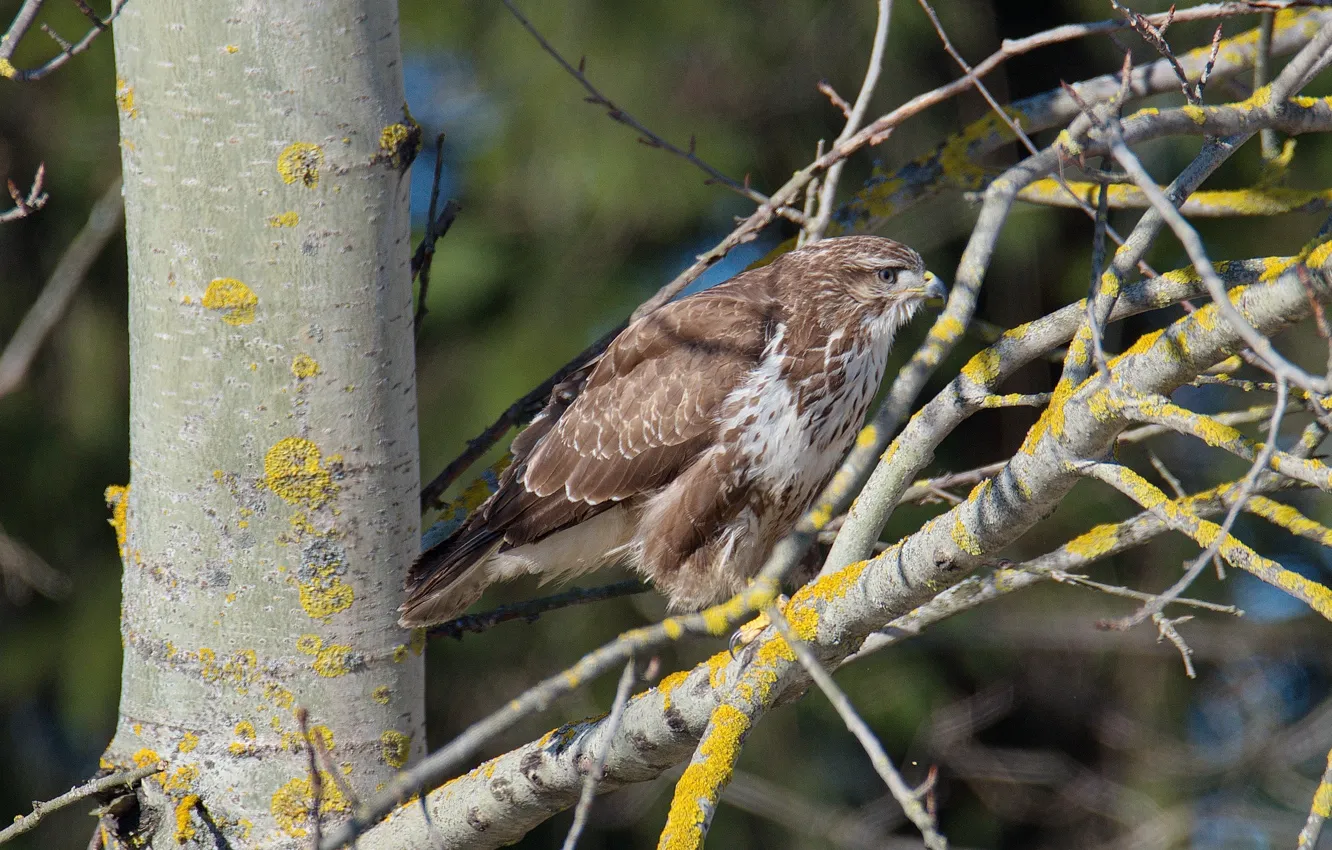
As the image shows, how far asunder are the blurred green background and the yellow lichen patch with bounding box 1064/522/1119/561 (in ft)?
9.29

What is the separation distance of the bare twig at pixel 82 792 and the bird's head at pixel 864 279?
1834 millimetres

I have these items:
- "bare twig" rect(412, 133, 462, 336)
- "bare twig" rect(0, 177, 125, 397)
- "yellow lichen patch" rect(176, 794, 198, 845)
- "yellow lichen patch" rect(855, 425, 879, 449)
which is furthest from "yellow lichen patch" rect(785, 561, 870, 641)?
"bare twig" rect(0, 177, 125, 397)

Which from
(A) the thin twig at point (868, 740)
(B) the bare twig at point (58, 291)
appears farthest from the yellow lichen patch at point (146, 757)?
(B) the bare twig at point (58, 291)

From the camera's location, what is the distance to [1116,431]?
1681 mm

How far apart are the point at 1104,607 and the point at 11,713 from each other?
192 inches

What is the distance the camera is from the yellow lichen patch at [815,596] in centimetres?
192

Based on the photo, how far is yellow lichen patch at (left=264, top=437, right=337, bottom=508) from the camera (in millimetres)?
2250

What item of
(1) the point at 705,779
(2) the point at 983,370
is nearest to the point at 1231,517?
(2) the point at 983,370

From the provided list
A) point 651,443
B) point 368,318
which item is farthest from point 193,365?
point 651,443

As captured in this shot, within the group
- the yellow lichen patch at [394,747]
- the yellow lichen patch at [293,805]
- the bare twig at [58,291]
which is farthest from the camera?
the bare twig at [58,291]

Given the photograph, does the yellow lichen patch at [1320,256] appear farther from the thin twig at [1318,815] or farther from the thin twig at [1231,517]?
the thin twig at [1318,815]

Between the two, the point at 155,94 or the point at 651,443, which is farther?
the point at 651,443

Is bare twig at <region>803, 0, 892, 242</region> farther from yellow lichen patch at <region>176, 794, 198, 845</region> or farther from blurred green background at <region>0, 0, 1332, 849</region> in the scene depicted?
blurred green background at <region>0, 0, 1332, 849</region>

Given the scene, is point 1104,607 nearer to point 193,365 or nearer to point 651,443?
point 651,443
